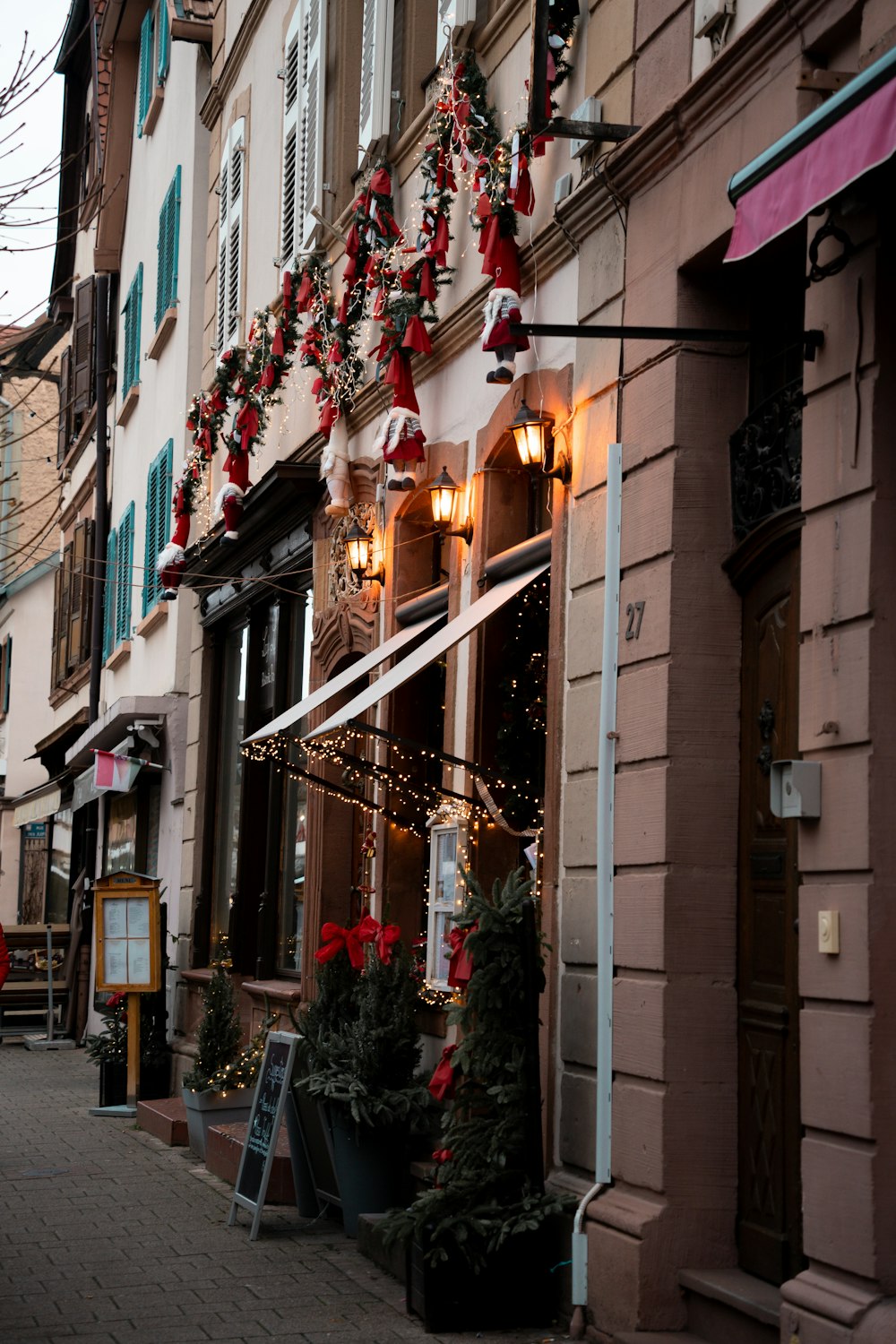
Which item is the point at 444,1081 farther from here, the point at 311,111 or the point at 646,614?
the point at 311,111

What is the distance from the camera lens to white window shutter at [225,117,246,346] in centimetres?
1593

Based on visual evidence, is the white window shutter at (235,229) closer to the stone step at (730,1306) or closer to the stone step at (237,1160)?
the stone step at (237,1160)

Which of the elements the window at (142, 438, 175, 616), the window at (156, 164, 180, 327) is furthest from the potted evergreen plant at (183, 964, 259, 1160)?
the window at (156, 164, 180, 327)

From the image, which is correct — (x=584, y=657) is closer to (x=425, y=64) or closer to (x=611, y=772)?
(x=611, y=772)

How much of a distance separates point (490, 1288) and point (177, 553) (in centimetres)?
942

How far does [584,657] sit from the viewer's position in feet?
25.7

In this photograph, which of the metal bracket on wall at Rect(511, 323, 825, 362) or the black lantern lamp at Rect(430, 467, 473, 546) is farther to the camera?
the black lantern lamp at Rect(430, 467, 473, 546)

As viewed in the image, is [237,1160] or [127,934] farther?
[127,934]

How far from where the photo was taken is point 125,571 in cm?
2173

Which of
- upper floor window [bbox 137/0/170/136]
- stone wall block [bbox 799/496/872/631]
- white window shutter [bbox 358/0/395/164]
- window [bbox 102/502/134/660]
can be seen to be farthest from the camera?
window [bbox 102/502/134/660]

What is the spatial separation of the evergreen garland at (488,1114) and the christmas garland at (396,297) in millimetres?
2545

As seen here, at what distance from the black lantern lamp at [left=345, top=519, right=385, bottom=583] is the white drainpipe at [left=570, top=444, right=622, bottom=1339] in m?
3.73

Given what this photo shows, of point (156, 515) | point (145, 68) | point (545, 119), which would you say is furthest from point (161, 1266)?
point (145, 68)

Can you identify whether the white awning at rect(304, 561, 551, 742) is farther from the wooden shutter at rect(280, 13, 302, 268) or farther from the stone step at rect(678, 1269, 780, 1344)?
the wooden shutter at rect(280, 13, 302, 268)
